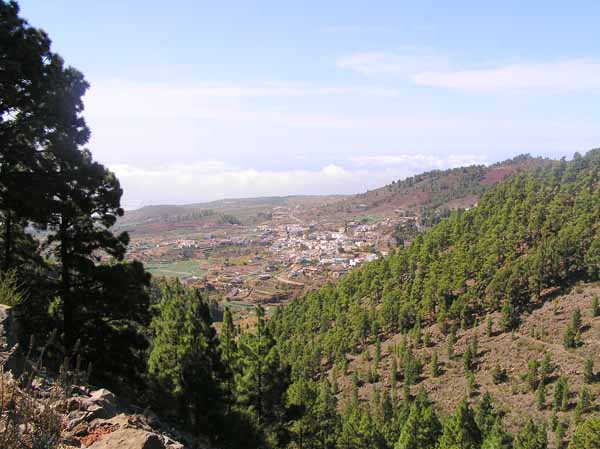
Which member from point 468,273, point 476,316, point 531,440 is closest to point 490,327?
point 476,316

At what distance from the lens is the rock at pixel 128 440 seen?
4086mm

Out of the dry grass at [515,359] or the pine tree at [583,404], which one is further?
the dry grass at [515,359]

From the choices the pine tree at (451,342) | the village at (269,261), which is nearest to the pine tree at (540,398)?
the pine tree at (451,342)

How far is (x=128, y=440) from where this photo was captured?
4223 mm

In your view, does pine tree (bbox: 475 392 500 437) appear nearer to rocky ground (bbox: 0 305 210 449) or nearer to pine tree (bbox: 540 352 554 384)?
pine tree (bbox: 540 352 554 384)

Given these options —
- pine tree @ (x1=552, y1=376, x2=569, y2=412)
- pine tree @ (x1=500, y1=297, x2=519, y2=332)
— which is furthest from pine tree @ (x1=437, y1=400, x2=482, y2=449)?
pine tree @ (x1=500, y1=297, x2=519, y2=332)

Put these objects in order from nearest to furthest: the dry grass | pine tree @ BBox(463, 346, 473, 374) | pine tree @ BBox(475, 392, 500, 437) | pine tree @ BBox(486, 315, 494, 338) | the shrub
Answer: pine tree @ BBox(475, 392, 500, 437), the dry grass, the shrub, pine tree @ BBox(463, 346, 473, 374), pine tree @ BBox(486, 315, 494, 338)

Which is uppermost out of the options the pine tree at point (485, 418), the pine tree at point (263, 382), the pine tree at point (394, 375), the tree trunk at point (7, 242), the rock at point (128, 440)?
the tree trunk at point (7, 242)

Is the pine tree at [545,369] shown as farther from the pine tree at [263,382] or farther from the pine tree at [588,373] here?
the pine tree at [263,382]

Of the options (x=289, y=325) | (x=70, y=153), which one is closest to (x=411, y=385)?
(x=289, y=325)

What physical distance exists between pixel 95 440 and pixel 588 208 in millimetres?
72265

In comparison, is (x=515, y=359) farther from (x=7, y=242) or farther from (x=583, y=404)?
(x=7, y=242)

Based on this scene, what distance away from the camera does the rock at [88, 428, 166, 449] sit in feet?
13.4

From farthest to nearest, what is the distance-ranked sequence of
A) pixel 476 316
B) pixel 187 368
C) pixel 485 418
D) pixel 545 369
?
pixel 476 316
pixel 545 369
pixel 485 418
pixel 187 368
